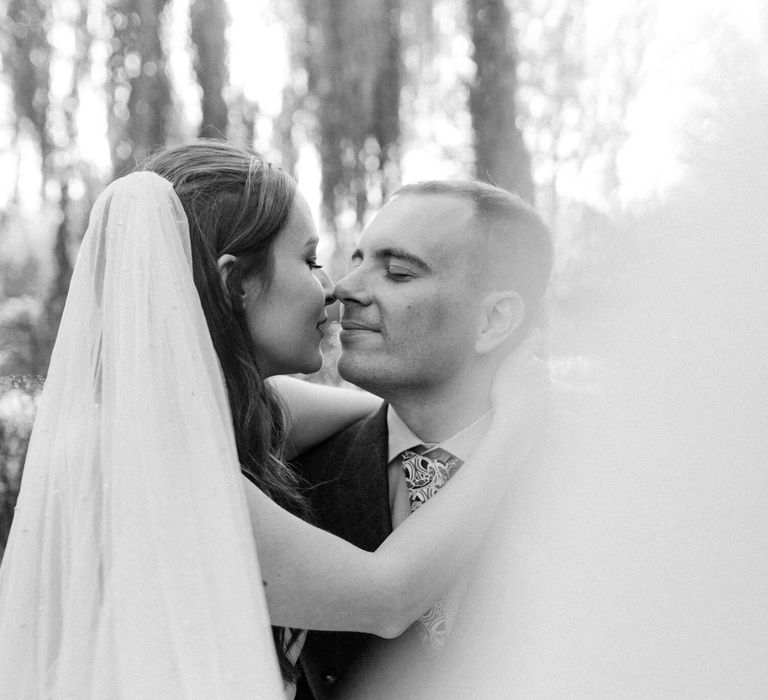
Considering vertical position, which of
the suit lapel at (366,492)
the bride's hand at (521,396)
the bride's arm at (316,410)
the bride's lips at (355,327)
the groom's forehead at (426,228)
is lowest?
the suit lapel at (366,492)

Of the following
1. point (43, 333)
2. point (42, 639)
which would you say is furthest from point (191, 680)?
point (43, 333)

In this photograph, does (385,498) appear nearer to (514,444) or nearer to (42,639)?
(514,444)

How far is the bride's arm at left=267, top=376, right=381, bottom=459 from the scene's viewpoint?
2.41m

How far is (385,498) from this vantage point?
6.98ft

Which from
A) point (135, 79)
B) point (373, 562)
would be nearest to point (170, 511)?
point (373, 562)

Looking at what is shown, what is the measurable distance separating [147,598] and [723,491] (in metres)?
0.94

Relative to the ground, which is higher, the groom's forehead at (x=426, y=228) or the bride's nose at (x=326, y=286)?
the groom's forehead at (x=426, y=228)

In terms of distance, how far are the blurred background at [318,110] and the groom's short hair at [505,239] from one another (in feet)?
1.35

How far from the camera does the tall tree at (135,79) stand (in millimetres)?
4137

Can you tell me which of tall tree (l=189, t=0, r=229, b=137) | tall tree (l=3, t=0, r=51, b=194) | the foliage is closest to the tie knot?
the foliage

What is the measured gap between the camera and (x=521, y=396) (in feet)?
6.75

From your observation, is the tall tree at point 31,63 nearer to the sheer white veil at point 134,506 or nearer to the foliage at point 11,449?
the foliage at point 11,449

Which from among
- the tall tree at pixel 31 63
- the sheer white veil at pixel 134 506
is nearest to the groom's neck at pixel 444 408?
the sheer white veil at pixel 134 506

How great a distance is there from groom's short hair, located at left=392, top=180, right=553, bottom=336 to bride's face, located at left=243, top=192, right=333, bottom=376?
0.34m
